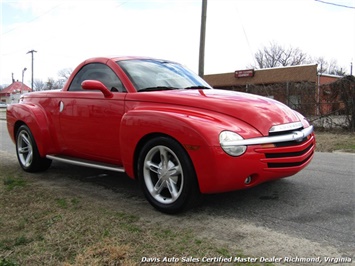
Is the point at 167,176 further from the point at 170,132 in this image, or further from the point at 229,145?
the point at 229,145

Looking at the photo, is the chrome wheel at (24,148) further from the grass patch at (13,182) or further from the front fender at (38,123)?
the grass patch at (13,182)

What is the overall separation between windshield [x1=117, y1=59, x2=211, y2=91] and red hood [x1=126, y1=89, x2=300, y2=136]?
12.1 inches

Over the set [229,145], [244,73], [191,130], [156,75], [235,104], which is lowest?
[229,145]

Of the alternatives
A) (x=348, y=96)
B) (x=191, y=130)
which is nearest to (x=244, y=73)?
(x=348, y=96)

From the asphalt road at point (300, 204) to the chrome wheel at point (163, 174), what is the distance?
0.39 meters

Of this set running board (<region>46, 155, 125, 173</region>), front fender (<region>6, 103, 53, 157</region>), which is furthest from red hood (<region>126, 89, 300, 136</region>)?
front fender (<region>6, 103, 53, 157</region>)

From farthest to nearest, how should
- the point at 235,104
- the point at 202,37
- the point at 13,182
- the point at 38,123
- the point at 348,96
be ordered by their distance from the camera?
the point at 202,37 → the point at 348,96 → the point at 38,123 → the point at 13,182 → the point at 235,104

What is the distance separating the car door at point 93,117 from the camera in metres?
4.25

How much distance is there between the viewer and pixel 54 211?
371 cm

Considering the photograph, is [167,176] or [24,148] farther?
[24,148]

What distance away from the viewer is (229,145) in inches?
128

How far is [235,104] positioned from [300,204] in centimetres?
127

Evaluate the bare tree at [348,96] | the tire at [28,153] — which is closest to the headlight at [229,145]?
the tire at [28,153]

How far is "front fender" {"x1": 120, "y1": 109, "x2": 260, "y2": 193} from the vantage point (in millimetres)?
3270
